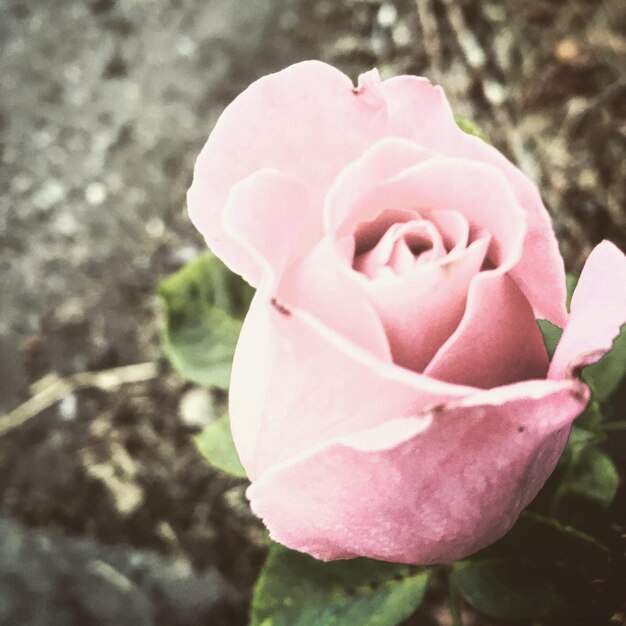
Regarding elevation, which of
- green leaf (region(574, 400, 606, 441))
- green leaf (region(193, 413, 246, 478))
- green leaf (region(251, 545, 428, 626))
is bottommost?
green leaf (region(251, 545, 428, 626))

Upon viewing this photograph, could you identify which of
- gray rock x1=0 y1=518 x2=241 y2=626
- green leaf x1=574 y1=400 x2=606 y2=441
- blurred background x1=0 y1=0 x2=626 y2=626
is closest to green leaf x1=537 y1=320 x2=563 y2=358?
green leaf x1=574 y1=400 x2=606 y2=441

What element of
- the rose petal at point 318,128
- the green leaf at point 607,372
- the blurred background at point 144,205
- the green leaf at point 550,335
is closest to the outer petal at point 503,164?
the rose petal at point 318,128

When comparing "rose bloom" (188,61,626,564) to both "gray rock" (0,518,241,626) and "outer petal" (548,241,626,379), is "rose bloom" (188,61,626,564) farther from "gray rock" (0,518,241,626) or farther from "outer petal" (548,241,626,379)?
"gray rock" (0,518,241,626)

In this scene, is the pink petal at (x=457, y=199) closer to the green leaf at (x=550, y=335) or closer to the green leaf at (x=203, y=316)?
the green leaf at (x=550, y=335)

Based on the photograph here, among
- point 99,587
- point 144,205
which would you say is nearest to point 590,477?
point 99,587

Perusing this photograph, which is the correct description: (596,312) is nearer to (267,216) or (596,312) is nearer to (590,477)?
(267,216)
